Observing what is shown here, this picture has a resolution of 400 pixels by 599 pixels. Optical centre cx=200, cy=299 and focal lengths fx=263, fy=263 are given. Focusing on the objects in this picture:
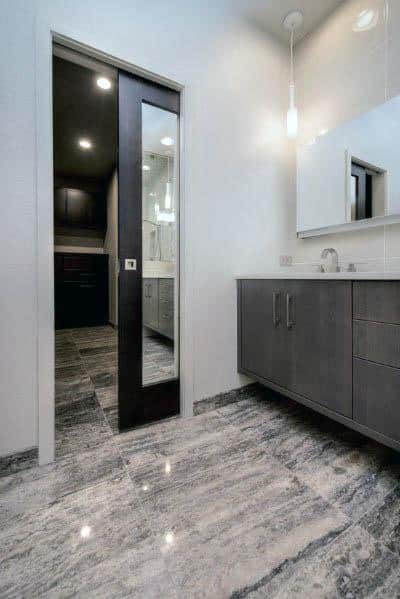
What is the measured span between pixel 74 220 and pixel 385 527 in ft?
17.1

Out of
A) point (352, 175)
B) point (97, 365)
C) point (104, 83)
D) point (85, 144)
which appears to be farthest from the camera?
point (85, 144)

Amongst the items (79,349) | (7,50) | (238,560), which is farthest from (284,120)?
(79,349)

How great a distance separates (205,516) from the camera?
0.96 metres

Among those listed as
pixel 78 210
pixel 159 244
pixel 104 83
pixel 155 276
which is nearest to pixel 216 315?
pixel 155 276

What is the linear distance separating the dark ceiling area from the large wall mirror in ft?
5.54

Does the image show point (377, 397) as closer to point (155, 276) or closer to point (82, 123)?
point (155, 276)

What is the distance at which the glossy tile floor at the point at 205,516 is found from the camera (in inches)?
29.6

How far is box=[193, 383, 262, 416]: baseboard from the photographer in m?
1.72

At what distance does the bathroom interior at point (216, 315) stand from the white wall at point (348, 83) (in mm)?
13

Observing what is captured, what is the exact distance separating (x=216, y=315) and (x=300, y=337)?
1.86 ft

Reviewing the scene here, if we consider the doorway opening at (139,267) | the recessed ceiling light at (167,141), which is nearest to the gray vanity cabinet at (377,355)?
the doorway opening at (139,267)

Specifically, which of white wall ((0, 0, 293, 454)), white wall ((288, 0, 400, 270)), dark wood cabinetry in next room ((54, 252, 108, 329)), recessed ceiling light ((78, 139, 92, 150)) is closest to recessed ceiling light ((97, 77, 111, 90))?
white wall ((0, 0, 293, 454))

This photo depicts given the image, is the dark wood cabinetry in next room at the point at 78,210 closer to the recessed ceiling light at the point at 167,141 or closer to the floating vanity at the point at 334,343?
the recessed ceiling light at the point at 167,141

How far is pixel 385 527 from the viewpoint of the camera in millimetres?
916
